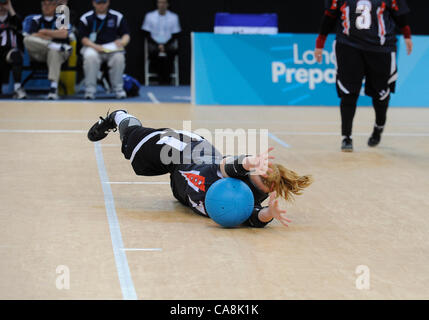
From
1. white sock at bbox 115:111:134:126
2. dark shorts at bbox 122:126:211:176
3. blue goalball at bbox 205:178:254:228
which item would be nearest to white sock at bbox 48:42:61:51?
white sock at bbox 115:111:134:126

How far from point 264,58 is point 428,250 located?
29.0 feet

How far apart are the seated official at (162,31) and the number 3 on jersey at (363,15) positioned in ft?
29.8

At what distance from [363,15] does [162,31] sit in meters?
9.31

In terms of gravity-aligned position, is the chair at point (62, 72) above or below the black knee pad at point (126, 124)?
below

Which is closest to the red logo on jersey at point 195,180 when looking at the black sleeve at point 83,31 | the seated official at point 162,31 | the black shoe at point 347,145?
the black shoe at point 347,145

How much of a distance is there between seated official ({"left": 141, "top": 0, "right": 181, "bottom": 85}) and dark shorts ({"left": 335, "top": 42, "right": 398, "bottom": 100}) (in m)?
8.97

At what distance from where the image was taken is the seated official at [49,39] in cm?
1277

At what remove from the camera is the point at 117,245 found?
4.14 metres

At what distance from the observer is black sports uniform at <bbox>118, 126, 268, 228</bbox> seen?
4.71 meters

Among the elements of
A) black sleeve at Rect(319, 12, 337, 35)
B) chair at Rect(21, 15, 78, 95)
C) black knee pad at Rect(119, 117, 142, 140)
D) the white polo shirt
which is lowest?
chair at Rect(21, 15, 78, 95)

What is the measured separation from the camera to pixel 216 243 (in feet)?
14.0

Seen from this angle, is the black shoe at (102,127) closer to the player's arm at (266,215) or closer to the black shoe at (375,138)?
the player's arm at (266,215)

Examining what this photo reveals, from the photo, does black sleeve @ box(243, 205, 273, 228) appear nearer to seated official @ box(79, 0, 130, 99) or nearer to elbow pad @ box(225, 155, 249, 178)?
elbow pad @ box(225, 155, 249, 178)

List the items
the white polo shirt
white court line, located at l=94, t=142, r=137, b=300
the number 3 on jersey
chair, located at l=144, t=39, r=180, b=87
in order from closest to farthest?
white court line, located at l=94, t=142, r=137, b=300 < the number 3 on jersey < the white polo shirt < chair, located at l=144, t=39, r=180, b=87
